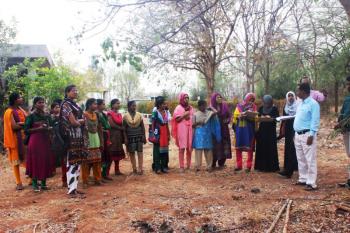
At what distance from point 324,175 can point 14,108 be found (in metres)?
5.71

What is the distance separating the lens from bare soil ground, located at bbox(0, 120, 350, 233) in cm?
436

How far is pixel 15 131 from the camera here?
6.30 metres

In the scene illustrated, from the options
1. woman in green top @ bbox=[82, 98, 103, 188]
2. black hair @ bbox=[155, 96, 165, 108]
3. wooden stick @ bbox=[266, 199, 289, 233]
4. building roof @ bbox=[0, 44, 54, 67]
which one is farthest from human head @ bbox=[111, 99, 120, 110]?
building roof @ bbox=[0, 44, 54, 67]

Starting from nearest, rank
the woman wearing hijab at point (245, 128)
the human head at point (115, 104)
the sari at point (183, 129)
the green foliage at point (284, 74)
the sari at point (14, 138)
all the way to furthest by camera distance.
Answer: the sari at point (14, 138) → the human head at point (115, 104) → the woman wearing hijab at point (245, 128) → the sari at point (183, 129) → the green foliage at point (284, 74)

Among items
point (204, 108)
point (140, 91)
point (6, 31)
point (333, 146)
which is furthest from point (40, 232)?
point (140, 91)

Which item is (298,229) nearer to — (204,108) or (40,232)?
(40,232)

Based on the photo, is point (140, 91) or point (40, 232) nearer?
point (40, 232)

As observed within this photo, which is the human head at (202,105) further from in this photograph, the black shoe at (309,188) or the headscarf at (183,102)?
the black shoe at (309,188)

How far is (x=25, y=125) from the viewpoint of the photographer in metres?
5.98

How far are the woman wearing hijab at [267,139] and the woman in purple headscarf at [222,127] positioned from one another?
643 millimetres

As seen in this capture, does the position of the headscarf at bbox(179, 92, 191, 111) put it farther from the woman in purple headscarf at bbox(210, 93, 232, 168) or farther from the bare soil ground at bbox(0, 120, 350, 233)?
the bare soil ground at bbox(0, 120, 350, 233)

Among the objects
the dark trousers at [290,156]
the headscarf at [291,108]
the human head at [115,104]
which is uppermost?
the human head at [115,104]

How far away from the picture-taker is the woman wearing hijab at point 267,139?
23.1ft

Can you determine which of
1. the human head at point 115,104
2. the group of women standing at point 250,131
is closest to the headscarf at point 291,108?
the group of women standing at point 250,131
